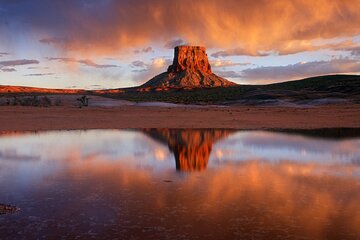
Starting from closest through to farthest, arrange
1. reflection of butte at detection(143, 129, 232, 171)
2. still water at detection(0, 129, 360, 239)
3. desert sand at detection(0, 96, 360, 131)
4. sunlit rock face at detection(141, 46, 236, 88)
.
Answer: still water at detection(0, 129, 360, 239) → reflection of butte at detection(143, 129, 232, 171) → desert sand at detection(0, 96, 360, 131) → sunlit rock face at detection(141, 46, 236, 88)

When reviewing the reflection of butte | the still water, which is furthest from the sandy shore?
the still water

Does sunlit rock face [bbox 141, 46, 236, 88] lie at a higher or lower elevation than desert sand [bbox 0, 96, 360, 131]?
higher

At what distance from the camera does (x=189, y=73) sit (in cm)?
17925

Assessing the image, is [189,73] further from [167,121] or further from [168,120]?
[167,121]

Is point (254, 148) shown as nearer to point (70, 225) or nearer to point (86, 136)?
point (86, 136)

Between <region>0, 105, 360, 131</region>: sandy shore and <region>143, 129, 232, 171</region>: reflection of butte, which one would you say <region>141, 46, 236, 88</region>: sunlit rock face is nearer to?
<region>0, 105, 360, 131</region>: sandy shore

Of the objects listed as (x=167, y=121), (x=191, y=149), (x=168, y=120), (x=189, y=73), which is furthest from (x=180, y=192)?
(x=189, y=73)

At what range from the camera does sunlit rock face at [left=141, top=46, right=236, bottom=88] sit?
166000mm

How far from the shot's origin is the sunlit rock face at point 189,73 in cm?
16600

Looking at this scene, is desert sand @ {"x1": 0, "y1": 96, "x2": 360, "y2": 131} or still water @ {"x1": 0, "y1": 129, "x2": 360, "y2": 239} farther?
desert sand @ {"x1": 0, "y1": 96, "x2": 360, "y2": 131}

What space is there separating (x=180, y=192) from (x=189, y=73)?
171 m

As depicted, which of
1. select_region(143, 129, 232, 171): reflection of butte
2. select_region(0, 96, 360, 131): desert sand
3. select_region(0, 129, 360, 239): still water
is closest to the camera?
select_region(0, 129, 360, 239): still water

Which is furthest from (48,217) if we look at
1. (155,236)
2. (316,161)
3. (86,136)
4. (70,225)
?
(86,136)

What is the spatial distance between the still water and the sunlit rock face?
142m
